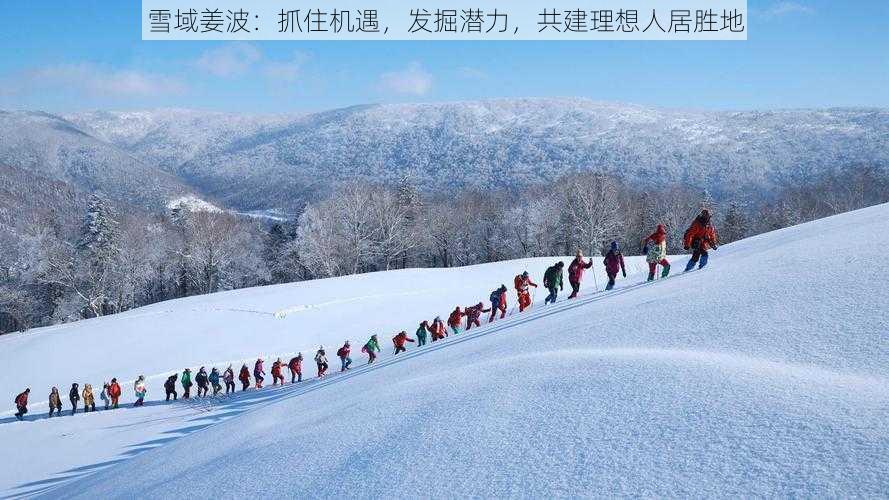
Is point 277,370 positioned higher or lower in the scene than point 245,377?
higher

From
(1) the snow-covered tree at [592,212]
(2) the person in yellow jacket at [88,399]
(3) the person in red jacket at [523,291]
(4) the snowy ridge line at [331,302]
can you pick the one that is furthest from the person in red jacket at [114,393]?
(1) the snow-covered tree at [592,212]

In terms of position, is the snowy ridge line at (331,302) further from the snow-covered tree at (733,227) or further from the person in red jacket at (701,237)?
the snow-covered tree at (733,227)

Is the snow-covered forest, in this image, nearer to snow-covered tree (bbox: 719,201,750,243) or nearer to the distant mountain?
snow-covered tree (bbox: 719,201,750,243)

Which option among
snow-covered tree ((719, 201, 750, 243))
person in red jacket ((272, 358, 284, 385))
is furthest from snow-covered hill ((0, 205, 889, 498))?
snow-covered tree ((719, 201, 750, 243))

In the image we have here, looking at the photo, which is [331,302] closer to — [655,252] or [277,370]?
[277,370]

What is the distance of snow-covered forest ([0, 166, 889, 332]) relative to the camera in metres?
52.5

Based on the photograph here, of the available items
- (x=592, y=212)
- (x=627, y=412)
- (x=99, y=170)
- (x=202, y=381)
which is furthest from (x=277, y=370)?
(x=99, y=170)

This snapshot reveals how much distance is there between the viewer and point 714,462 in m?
3.39

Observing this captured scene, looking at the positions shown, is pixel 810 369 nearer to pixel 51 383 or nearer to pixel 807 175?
pixel 51 383

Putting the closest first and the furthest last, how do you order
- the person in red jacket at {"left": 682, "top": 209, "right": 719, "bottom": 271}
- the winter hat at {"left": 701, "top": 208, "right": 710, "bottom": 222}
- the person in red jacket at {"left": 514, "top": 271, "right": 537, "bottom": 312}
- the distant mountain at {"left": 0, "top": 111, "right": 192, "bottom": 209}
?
the winter hat at {"left": 701, "top": 208, "right": 710, "bottom": 222} < the person in red jacket at {"left": 682, "top": 209, "right": 719, "bottom": 271} < the person in red jacket at {"left": 514, "top": 271, "right": 537, "bottom": 312} < the distant mountain at {"left": 0, "top": 111, "right": 192, "bottom": 209}

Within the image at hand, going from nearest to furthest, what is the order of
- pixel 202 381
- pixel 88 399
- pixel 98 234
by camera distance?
1. pixel 88 399
2. pixel 202 381
3. pixel 98 234

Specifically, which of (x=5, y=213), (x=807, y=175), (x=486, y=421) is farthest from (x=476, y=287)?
(x=807, y=175)

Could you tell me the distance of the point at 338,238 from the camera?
2195 inches

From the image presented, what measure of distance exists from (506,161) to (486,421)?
173964 mm
